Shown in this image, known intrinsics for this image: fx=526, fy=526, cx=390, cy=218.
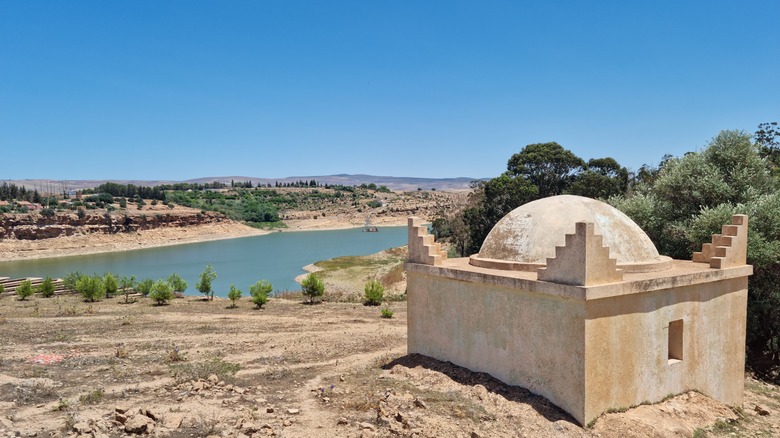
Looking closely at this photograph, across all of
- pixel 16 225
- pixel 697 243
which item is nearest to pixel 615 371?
pixel 697 243

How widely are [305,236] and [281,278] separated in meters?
39.1

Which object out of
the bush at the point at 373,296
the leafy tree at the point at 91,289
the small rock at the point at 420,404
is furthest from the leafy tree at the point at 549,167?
the small rock at the point at 420,404

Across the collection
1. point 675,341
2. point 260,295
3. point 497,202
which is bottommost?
point 260,295

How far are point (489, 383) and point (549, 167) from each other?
92.6ft

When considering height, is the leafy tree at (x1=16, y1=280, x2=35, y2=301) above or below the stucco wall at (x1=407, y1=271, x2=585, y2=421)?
below

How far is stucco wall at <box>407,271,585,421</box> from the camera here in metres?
7.71

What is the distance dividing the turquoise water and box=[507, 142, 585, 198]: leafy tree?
55.6 feet

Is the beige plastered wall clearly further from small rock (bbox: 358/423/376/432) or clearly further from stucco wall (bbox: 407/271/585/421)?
small rock (bbox: 358/423/376/432)

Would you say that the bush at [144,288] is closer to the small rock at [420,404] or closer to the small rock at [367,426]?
the small rock at [420,404]

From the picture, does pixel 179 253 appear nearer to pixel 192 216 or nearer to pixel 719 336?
pixel 192 216

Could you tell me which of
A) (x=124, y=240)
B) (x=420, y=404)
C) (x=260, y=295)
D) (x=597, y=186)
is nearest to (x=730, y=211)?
(x=420, y=404)

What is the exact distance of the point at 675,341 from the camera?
28.9 ft

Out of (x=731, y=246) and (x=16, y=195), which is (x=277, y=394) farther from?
(x=16, y=195)

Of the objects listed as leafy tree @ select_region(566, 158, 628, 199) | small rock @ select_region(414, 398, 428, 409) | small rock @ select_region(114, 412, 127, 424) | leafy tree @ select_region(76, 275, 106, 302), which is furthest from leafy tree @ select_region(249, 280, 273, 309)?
leafy tree @ select_region(566, 158, 628, 199)
